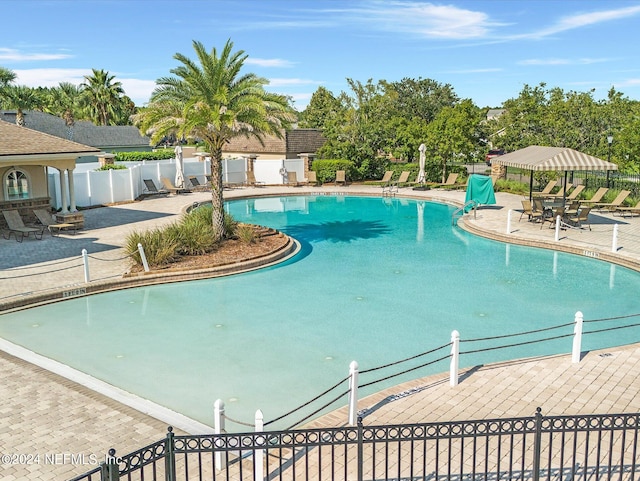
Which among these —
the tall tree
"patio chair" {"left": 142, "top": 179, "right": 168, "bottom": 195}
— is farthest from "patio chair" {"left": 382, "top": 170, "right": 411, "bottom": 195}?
"patio chair" {"left": 142, "top": 179, "right": 168, "bottom": 195}

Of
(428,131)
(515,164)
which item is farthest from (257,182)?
(515,164)

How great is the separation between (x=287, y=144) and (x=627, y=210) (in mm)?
22541

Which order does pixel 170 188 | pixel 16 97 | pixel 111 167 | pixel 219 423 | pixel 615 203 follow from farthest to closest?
pixel 16 97 → pixel 170 188 → pixel 111 167 → pixel 615 203 → pixel 219 423

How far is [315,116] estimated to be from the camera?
242ft

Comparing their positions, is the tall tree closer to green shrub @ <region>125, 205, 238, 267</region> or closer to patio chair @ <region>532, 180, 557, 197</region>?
patio chair @ <region>532, 180, 557, 197</region>

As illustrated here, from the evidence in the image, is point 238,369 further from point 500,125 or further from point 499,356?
point 500,125

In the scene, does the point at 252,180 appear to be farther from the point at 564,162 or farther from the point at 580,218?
the point at 580,218

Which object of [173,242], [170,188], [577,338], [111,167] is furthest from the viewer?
[170,188]

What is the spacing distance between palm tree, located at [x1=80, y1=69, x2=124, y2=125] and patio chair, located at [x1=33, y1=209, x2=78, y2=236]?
136 ft

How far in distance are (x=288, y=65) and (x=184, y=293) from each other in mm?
44538

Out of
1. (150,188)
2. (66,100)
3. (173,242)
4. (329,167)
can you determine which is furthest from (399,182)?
(66,100)

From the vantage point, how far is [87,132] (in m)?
52.8

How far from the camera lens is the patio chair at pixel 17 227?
20.6 metres

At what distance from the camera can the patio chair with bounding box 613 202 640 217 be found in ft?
80.8
